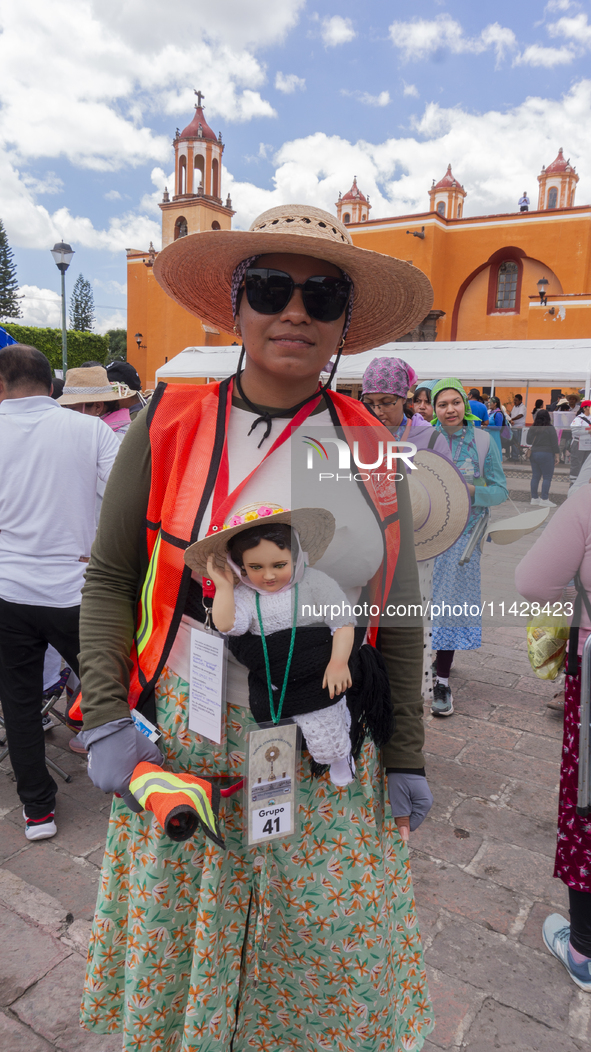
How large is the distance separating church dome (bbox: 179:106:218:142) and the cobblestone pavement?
135ft

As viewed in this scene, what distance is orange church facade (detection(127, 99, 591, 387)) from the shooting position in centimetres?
2596

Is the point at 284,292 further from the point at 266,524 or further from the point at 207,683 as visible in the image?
the point at 207,683

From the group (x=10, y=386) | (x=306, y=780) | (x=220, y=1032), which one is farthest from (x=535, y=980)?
(x=10, y=386)

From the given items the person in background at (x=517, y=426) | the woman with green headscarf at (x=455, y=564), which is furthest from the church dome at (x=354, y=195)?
the woman with green headscarf at (x=455, y=564)

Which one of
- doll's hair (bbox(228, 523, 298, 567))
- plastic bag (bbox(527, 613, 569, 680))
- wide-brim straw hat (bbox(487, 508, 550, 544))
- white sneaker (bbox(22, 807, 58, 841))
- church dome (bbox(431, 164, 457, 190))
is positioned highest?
church dome (bbox(431, 164, 457, 190))

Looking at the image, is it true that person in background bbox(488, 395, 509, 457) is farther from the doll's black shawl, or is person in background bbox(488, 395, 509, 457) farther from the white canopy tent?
the doll's black shawl

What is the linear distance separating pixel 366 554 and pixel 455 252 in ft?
102

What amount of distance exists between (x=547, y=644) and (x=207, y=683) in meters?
1.30

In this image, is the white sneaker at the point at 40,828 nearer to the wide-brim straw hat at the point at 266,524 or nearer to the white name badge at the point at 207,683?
the white name badge at the point at 207,683

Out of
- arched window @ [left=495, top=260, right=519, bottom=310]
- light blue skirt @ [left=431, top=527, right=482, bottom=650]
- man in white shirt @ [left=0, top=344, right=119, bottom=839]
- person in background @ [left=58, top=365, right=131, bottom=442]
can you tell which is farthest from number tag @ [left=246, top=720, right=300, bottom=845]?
arched window @ [left=495, top=260, right=519, bottom=310]

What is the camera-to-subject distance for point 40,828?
2828 millimetres

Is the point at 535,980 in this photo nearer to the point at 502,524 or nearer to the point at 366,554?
the point at 502,524

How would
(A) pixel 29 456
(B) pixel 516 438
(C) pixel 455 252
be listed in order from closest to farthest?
(A) pixel 29 456 < (B) pixel 516 438 < (C) pixel 455 252

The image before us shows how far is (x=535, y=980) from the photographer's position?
2117 millimetres
